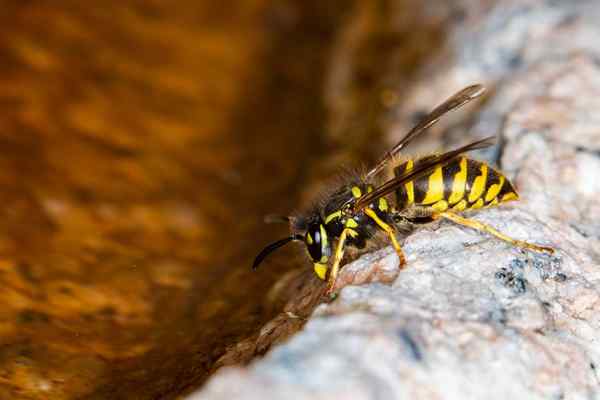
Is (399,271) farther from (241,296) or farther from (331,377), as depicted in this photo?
(241,296)

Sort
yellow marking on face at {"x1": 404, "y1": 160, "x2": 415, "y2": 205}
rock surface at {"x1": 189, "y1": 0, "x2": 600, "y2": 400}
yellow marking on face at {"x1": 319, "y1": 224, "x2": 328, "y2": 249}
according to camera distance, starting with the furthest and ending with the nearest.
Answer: yellow marking on face at {"x1": 404, "y1": 160, "x2": 415, "y2": 205} < yellow marking on face at {"x1": 319, "y1": 224, "x2": 328, "y2": 249} < rock surface at {"x1": 189, "y1": 0, "x2": 600, "y2": 400}

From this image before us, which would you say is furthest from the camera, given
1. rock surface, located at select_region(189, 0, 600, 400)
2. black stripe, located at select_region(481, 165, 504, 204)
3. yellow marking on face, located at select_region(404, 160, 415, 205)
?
yellow marking on face, located at select_region(404, 160, 415, 205)

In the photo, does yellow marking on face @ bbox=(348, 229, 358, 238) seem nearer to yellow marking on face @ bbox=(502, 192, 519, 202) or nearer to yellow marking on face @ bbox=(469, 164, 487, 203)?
yellow marking on face @ bbox=(469, 164, 487, 203)

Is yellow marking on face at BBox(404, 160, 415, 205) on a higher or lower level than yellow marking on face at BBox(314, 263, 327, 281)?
higher

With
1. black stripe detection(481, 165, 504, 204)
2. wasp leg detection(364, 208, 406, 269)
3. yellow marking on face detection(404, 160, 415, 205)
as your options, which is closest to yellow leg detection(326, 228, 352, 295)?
wasp leg detection(364, 208, 406, 269)

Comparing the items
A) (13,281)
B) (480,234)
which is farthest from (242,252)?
(480,234)

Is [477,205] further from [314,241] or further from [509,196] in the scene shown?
[314,241]

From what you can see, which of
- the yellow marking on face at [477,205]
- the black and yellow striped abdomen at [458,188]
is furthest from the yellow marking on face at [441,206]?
the yellow marking on face at [477,205]

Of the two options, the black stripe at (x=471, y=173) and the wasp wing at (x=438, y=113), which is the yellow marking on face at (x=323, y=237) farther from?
the black stripe at (x=471, y=173)
